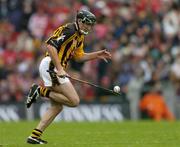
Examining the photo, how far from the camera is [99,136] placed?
47.2 ft

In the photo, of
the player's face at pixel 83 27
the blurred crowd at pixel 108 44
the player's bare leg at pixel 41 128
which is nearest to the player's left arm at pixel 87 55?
the player's face at pixel 83 27

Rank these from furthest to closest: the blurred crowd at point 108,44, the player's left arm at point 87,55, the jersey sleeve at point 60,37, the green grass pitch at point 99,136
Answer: the blurred crowd at point 108,44 → the player's left arm at point 87,55 → the green grass pitch at point 99,136 → the jersey sleeve at point 60,37

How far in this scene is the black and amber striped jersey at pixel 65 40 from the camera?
12.4m

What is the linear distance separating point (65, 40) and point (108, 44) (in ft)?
37.8

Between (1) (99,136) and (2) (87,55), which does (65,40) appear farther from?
(1) (99,136)

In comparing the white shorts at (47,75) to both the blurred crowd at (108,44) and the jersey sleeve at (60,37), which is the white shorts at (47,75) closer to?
the jersey sleeve at (60,37)

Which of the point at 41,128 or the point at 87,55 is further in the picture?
the point at 87,55

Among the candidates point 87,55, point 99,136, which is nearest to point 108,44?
point 99,136

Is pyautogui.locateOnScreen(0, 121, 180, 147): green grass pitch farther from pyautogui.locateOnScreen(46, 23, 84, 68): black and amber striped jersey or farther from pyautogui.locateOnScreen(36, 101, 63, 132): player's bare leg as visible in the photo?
pyautogui.locateOnScreen(46, 23, 84, 68): black and amber striped jersey

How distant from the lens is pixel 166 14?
24.5 m

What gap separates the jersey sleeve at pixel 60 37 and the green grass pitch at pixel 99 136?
1.65m

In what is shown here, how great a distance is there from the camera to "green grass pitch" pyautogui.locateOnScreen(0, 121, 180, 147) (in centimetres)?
1246

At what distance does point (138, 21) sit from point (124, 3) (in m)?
1.48

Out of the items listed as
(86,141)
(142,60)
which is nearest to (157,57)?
(142,60)
